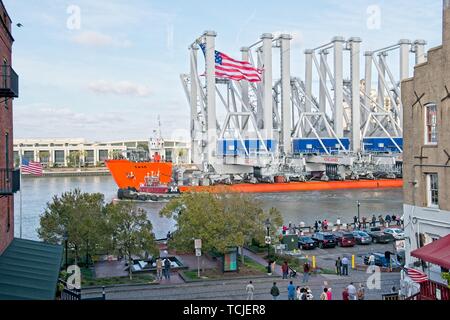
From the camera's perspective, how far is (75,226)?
951 inches

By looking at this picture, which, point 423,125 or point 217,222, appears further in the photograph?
point 217,222

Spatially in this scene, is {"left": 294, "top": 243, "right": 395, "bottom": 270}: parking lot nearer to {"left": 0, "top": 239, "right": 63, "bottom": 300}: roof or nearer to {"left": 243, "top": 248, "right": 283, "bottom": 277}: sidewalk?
{"left": 243, "top": 248, "right": 283, "bottom": 277}: sidewalk

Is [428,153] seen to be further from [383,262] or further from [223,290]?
[223,290]

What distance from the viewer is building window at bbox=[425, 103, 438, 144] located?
17.7 m

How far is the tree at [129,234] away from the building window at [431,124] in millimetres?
12332

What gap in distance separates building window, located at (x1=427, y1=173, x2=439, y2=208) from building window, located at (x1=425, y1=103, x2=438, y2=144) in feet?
3.92

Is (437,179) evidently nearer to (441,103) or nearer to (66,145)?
(441,103)

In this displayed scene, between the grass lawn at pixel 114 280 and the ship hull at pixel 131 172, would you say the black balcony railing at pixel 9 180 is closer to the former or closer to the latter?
the grass lawn at pixel 114 280

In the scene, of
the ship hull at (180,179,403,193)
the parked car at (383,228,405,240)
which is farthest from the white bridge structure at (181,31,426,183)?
the parked car at (383,228,405,240)

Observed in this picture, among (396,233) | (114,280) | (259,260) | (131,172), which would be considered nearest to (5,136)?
(114,280)

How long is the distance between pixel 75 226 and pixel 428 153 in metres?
15.5

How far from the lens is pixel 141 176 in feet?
249

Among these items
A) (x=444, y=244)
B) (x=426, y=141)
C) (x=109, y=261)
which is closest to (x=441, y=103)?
(x=426, y=141)
